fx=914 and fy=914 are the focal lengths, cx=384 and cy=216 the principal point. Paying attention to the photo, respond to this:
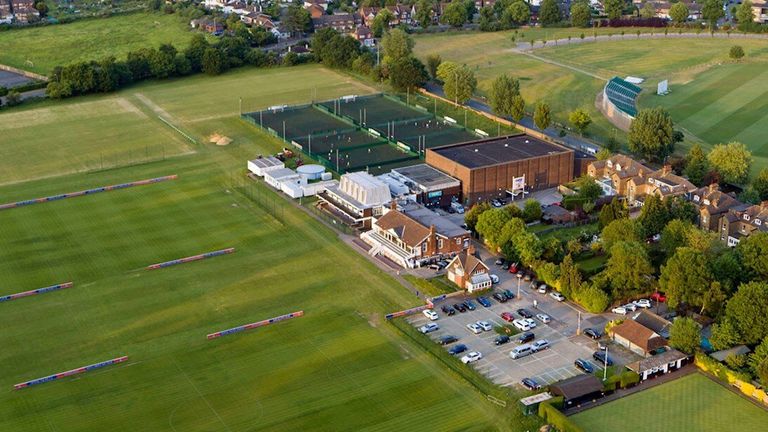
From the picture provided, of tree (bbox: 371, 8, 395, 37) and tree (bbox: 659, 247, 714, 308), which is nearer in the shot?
tree (bbox: 659, 247, 714, 308)

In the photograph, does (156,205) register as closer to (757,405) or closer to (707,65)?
(757,405)

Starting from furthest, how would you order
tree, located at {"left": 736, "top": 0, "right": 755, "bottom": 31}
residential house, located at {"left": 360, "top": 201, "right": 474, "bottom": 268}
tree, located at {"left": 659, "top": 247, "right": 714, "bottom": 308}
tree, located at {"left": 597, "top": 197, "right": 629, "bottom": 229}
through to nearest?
tree, located at {"left": 736, "top": 0, "right": 755, "bottom": 31} < tree, located at {"left": 597, "top": 197, "right": 629, "bottom": 229} < residential house, located at {"left": 360, "top": 201, "right": 474, "bottom": 268} < tree, located at {"left": 659, "top": 247, "right": 714, "bottom": 308}

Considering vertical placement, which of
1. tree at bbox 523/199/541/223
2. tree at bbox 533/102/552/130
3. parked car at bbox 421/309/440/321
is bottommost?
parked car at bbox 421/309/440/321

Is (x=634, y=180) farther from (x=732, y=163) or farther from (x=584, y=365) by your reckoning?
(x=584, y=365)

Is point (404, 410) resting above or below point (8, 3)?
below

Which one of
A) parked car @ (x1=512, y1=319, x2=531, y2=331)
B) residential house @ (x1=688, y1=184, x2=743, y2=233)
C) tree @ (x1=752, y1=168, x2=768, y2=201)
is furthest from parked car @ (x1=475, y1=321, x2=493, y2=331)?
tree @ (x1=752, y1=168, x2=768, y2=201)

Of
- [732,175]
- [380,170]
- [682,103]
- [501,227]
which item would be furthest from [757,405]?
[682,103]

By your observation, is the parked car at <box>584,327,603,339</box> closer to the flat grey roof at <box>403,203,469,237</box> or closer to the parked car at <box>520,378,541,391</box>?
the parked car at <box>520,378,541,391</box>
